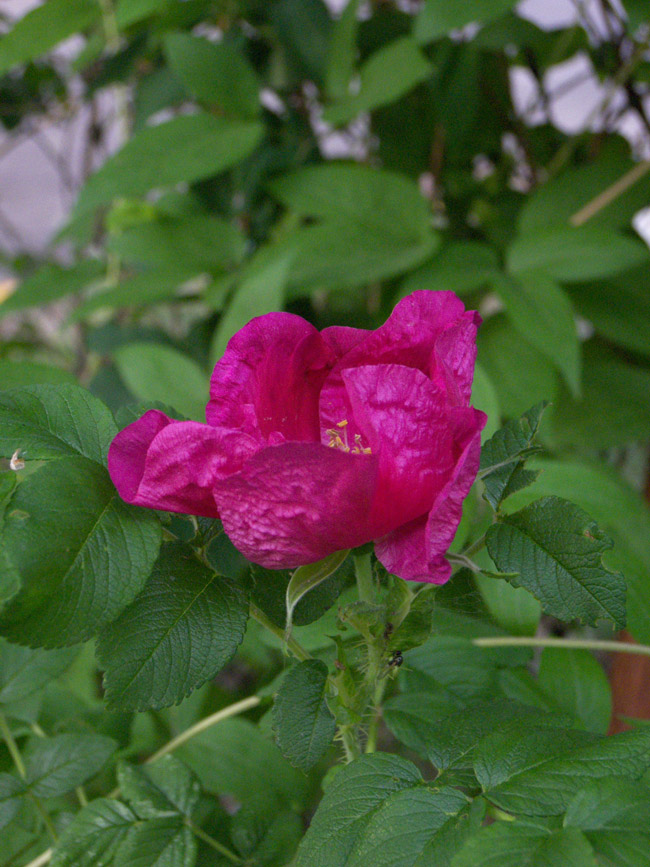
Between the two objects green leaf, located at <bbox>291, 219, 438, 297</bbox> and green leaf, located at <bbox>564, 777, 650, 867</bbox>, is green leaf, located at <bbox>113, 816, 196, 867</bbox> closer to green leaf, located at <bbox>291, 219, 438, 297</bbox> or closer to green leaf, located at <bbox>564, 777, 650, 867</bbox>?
green leaf, located at <bbox>564, 777, 650, 867</bbox>

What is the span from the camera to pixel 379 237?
0.62 m

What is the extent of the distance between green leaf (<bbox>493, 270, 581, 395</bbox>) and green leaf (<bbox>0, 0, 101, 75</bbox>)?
0.41m

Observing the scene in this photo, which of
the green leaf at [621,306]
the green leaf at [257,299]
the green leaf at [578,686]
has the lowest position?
the green leaf at [621,306]

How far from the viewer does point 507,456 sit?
0.20 metres

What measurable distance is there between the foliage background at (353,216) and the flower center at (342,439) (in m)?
0.12

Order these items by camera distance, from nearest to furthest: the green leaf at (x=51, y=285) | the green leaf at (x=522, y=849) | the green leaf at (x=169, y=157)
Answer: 1. the green leaf at (x=522, y=849)
2. the green leaf at (x=169, y=157)
3. the green leaf at (x=51, y=285)

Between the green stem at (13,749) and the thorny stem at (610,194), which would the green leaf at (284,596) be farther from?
the thorny stem at (610,194)

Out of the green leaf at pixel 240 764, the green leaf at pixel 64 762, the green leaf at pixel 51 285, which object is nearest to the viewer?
the green leaf at pixel 64 762

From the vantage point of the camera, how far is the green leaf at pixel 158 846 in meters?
0.22

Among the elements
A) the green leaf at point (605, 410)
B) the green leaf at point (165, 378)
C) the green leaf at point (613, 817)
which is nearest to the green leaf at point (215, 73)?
the green leaf at point (165, 378)

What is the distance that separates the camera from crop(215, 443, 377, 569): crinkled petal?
16 centimetres

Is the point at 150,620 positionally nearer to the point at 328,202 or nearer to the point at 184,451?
the point at 184,451

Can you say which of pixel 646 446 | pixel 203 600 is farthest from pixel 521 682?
pixel 646 446

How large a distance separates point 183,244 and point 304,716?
543 millimetres
